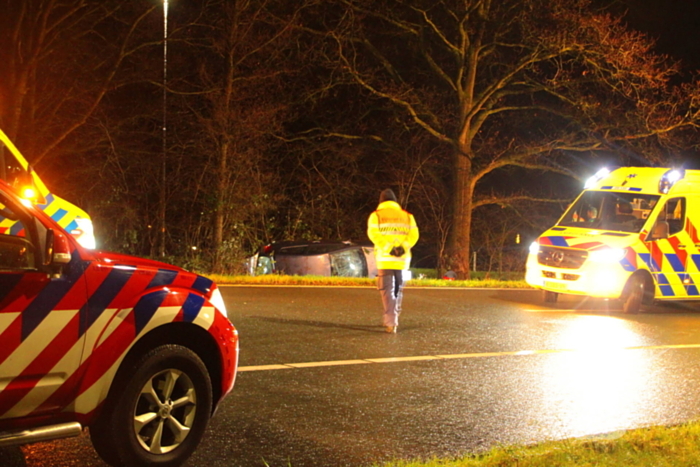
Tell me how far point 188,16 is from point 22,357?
851 inches

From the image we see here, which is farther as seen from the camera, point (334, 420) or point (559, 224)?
point (559, 224)

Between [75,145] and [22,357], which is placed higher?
[75,145]

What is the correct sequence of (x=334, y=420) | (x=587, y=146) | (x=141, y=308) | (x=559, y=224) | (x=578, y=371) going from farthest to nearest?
1. (x=587, y=146)
2. (x=559, y=224)
3. (x=578, y=371)
4. (x=334, y=420)
5. (x=141, y=308)

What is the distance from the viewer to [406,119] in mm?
28250

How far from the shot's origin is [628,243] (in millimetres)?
14773

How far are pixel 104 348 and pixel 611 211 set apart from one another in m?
12.2

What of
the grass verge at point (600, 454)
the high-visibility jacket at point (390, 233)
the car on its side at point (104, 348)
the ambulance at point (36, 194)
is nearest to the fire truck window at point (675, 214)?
the high-visibility jacket at point (390, 233)

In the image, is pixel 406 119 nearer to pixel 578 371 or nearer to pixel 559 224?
pixel 559 224

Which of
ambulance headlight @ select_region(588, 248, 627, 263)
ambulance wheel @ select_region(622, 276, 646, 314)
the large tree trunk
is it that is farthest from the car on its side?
the large tree trunk

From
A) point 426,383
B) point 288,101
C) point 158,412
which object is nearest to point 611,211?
point 426,383

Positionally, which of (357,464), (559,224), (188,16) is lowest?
(357,464)

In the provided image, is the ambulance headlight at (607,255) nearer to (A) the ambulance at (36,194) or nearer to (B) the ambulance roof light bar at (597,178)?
(B) the ambulance roof light bar at (597,178)

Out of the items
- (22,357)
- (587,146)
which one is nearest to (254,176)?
(587,146)

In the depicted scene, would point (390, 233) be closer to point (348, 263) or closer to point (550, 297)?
point (550, 297)
